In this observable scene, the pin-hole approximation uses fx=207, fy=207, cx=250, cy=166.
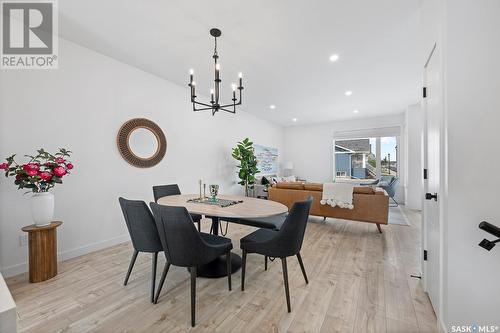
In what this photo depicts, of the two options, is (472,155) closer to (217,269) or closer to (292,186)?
(217,269)

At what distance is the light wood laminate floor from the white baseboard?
111 millimetres

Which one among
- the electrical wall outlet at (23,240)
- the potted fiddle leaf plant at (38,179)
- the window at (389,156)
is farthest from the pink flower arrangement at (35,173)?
the window at (389,156)

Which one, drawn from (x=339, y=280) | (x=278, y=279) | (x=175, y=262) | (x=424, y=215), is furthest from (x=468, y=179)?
(x=175, y=262)

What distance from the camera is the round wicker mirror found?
3.07 meters

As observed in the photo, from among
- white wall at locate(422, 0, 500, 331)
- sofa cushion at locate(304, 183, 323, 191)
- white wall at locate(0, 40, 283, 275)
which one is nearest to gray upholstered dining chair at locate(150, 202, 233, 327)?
white wall at locate(422, 0, 500, 331)

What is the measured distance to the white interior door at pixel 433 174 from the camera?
4.71ft

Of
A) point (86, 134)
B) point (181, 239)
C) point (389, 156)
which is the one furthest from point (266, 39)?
point (389, 156)

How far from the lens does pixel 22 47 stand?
2.29 metres

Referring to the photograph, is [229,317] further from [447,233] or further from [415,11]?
[415,11]

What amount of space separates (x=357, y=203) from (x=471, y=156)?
8.46ft

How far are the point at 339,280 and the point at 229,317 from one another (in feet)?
3.87

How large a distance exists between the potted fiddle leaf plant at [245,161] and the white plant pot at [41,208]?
11.5ft

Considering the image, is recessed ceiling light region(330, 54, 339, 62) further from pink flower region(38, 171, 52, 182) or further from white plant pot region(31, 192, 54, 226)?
white plant pot region(31, 192, 54, 226)

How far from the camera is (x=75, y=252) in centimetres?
259
